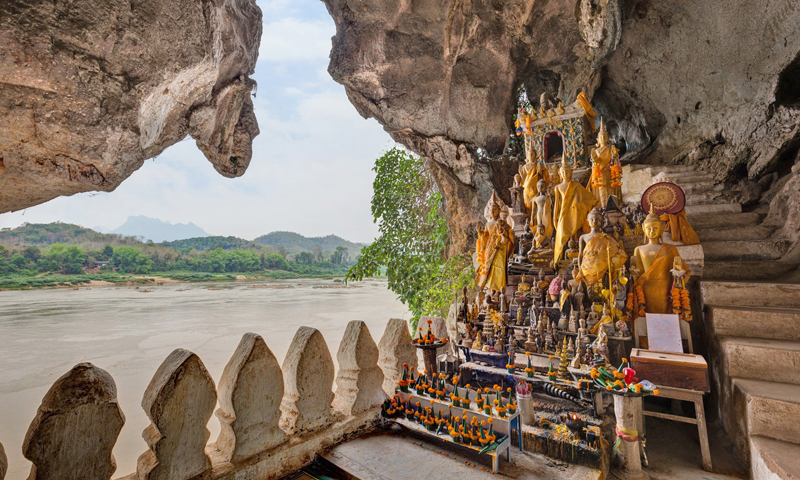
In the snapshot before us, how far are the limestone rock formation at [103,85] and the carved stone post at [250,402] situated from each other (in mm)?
5198

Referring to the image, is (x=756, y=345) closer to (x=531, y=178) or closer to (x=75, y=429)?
(x=531, y=178)

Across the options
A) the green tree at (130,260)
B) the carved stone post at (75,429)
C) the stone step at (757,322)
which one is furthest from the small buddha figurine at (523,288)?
the green tree at (130,260)

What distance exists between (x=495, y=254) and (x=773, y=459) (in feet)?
Result: 10.7

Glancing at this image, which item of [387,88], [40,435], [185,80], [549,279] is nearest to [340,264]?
[387,88]

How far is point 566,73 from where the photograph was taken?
9.22 meters

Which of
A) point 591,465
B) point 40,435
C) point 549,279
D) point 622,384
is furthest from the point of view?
point 549,279

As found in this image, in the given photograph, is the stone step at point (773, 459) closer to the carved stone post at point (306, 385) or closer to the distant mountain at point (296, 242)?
the carved stone post at point (306, 385)

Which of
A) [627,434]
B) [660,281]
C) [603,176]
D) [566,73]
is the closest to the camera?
[627,434]

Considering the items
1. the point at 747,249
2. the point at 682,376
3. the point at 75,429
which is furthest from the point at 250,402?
the point at 747,249

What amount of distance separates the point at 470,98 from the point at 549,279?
5.85 meters

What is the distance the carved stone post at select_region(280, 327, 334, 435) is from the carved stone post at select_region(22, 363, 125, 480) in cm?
87

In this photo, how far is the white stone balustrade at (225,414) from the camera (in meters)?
1.41

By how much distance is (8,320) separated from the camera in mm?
5902

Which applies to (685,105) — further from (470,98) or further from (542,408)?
(542,408)
